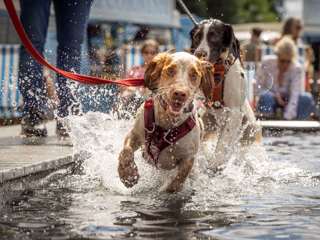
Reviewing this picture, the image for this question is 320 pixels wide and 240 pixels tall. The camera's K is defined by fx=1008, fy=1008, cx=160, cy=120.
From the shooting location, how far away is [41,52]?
8695mm

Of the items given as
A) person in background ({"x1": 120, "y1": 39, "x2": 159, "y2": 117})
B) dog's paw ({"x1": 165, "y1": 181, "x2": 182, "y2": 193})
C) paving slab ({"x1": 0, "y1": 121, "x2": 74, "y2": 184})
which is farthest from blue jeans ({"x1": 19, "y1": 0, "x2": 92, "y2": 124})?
dog's paw ({"x1": 165, "y1": 181, "x2": 182, "y2": 193})

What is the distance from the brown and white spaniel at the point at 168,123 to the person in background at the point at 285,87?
7202mm

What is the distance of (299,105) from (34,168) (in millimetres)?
7977

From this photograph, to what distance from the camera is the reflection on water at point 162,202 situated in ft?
15.7

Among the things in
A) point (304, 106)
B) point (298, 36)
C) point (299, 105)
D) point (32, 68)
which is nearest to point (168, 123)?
point (32, 68)

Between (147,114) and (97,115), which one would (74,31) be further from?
(147,114)

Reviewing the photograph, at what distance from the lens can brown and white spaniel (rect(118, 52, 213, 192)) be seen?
608 centimetres

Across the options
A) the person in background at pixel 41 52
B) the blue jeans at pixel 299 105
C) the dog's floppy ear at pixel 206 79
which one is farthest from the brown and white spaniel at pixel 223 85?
the blue jeans at pixel 299 105

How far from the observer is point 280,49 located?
13453 millimetres

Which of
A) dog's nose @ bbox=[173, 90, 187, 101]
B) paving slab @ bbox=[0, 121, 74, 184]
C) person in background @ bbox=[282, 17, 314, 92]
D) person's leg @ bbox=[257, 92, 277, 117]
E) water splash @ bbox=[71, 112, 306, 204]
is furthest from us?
person in background @ bbox=[282, 17, 314, 92]

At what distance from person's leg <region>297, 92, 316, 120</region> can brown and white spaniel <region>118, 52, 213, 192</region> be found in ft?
25.3

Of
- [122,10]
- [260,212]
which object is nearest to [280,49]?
[122,10]

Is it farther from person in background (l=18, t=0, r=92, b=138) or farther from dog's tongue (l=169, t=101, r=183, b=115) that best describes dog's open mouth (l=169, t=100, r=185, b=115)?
person in background (l=18, t=0, r=92, b=138)

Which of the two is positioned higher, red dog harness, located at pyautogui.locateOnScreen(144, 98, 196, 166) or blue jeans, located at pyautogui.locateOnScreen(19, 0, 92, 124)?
blue jeans, located at pyautogui.locateOnScreen(19, 0, 92, 124)
